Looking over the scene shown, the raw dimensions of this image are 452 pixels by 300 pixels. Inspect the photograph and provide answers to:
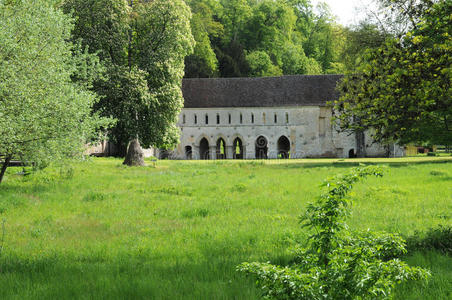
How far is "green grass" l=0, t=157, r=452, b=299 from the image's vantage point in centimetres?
599

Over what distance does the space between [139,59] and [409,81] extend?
2411 centimetres

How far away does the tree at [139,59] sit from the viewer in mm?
27188

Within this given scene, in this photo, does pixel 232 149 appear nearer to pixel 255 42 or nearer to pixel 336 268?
pixel 255 42

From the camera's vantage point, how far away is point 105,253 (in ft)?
25.6

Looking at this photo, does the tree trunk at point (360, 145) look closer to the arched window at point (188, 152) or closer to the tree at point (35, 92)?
the arched window at point (188, 152)

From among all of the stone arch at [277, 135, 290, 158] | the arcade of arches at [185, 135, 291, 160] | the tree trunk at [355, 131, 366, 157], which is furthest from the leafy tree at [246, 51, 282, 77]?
the tree trunk at [355, 131, 366, 157]

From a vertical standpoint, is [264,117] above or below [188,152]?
above

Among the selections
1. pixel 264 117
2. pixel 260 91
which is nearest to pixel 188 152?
pixel 264 117

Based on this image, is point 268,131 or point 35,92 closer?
point 35,92

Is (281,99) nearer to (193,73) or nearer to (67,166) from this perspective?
(193,73)

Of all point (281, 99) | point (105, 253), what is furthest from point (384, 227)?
point (281, 99)

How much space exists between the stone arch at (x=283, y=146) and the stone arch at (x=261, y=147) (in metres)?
2.22

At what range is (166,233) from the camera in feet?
30.6

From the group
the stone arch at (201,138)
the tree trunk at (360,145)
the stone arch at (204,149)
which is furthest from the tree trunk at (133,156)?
the tree trunk at (360,145)
